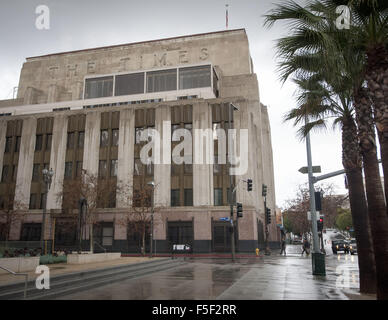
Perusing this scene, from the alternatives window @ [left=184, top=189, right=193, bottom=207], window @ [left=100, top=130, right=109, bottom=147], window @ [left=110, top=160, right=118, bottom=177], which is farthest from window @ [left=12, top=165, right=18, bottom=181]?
window @ [left=184, top=189, right=193, bottom=207]

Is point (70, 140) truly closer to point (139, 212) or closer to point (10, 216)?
point (10, 216)

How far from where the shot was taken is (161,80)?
5172cm

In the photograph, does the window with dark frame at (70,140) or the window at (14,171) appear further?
the window at (14,171)

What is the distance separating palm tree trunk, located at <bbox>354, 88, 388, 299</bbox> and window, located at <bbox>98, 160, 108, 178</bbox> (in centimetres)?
3673

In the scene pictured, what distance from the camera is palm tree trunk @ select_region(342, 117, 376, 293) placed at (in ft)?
36.6

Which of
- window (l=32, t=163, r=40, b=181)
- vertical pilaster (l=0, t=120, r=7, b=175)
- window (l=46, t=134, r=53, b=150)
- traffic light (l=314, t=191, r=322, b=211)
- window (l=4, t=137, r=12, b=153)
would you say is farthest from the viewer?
window (l=4, t=137, r=12, b=153)

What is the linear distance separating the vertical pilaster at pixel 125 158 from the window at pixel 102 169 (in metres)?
2.31

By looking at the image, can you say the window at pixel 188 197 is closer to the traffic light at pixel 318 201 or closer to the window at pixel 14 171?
the traffic light at pixel 318 201

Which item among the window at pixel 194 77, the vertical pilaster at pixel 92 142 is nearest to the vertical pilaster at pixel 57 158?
the vertical pilaster at pixel 92 142

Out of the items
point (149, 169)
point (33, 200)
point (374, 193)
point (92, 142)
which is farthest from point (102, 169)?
point (374, 193)

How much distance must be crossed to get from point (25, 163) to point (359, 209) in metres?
44.5

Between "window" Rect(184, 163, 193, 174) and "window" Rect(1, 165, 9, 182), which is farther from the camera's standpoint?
"window" Rect(1, 165, 9, 182)

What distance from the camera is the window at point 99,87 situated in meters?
54.2

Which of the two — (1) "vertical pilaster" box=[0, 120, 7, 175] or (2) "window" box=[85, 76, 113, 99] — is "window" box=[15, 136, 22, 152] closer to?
(1) "vertical pilaster" box=[0, 120, 7, 175]
